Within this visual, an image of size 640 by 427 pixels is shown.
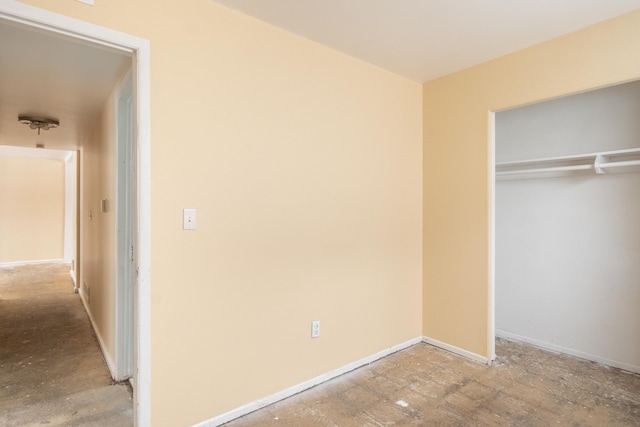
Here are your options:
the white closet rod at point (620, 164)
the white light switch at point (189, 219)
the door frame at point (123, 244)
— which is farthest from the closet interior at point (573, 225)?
the door frame at point (123, 244)

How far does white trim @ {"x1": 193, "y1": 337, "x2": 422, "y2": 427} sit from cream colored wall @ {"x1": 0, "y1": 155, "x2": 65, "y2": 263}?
7.91m

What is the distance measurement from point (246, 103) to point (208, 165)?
1.53ft

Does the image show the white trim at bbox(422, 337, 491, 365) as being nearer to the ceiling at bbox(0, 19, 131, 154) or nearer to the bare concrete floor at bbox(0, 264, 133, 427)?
the bare concrete floor at bbox(0, 264, 133, 427)

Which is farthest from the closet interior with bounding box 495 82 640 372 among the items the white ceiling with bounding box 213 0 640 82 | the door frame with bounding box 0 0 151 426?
the door frame with bounding box 0 0 151 426

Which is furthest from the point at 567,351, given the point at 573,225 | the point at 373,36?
the point at 373,36

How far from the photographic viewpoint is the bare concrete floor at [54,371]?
2.08m

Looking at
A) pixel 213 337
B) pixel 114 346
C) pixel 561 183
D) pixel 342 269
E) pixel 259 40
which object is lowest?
pixel 114 346

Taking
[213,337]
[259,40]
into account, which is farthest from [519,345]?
[259,40]

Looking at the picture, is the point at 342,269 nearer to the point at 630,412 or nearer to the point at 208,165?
the point at 208,165

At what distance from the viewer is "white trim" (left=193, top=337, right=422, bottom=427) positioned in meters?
1.97

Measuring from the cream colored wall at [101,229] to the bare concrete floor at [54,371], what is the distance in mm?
182

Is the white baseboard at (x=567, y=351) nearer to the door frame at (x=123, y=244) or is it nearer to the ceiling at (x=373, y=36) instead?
the ceiling at (x=373, y=36)

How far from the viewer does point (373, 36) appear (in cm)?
232

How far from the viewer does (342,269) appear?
2613mm
